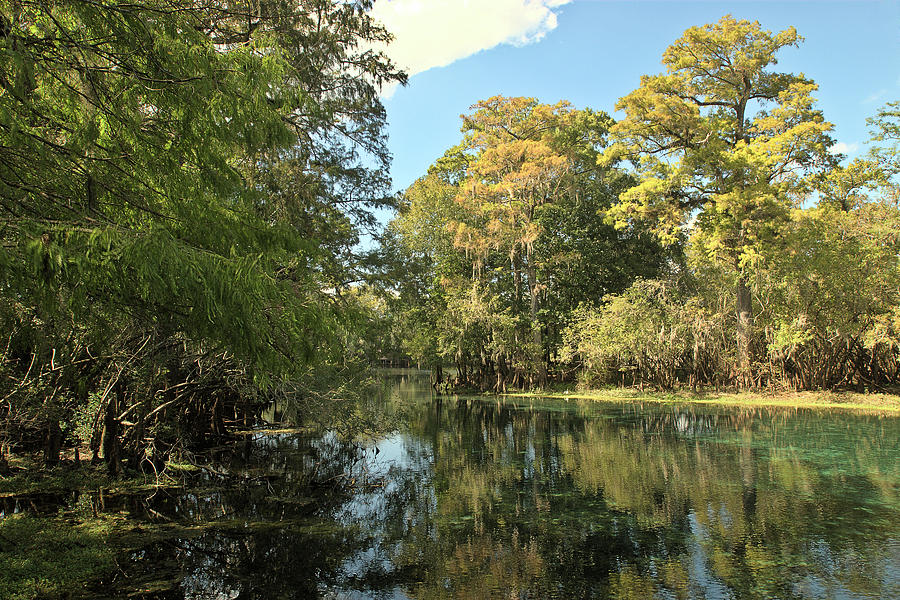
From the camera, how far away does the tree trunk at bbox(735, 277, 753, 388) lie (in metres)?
21.2

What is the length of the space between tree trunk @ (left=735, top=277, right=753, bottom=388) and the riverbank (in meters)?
0.76

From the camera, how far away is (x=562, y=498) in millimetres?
8211

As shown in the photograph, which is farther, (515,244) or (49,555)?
(515,244)

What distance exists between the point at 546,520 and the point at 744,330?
1736cm

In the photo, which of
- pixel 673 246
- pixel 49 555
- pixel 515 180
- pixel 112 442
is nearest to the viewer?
pixel 49 555

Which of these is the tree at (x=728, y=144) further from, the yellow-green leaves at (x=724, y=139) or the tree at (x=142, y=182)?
the tree at (x=142, y=182)

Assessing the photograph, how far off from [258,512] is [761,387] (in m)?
20.2

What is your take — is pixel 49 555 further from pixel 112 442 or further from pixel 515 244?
pixel 515 244

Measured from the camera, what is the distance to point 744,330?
2120cm

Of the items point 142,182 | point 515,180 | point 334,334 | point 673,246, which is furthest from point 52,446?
point 673,246

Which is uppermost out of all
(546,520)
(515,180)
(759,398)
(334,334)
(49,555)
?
(515,180)

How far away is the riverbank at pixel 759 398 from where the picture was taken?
18.0 m

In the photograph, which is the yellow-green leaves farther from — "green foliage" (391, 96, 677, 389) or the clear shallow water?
the clear shallow water

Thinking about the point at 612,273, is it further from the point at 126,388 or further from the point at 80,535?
the point at 80,535
